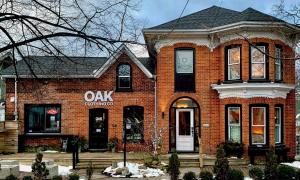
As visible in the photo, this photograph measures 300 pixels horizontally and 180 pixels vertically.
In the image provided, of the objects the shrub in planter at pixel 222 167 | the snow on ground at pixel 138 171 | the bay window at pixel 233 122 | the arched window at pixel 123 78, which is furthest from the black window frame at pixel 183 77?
the shrub in planter at pixel 222 167

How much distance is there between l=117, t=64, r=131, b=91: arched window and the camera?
25328mm

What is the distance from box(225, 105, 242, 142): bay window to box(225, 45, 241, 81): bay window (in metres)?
1.58

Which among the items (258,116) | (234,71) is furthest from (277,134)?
(234,71)

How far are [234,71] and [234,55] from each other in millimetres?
844

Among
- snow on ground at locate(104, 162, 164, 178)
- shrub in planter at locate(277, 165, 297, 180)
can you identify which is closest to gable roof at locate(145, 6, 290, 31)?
snow on ground at locate(104, 162, 164, 178)

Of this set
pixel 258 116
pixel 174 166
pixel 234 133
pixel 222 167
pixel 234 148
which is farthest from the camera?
pixel 234 133

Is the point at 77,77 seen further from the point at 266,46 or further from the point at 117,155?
the point at 266,46

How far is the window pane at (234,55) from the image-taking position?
2331 cm

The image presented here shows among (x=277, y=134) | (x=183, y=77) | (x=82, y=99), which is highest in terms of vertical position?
(x=183, y=77)

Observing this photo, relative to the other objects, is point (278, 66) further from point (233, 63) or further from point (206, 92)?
point (206, 92)

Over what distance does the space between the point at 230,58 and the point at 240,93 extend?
2.02 m

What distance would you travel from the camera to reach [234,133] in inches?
922

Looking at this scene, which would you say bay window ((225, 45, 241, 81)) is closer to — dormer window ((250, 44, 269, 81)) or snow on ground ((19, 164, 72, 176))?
dormer window ((250, 44, 269, 81))

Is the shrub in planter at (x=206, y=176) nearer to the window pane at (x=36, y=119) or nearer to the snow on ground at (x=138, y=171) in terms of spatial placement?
the snow on ground at (x=138, y=171)
